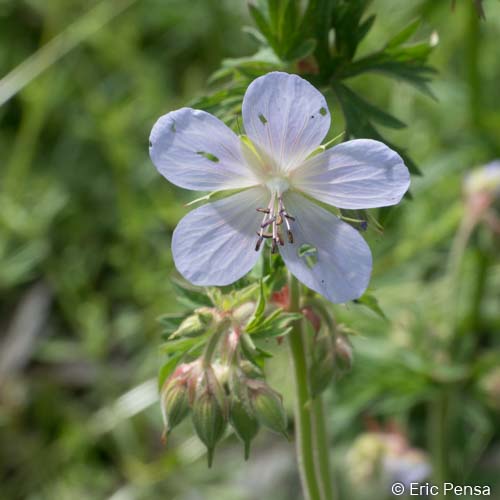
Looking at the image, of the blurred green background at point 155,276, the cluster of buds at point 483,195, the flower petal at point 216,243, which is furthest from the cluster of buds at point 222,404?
the cluster of buds at point 483,195

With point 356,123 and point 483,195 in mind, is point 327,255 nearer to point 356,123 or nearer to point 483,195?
point 356,123

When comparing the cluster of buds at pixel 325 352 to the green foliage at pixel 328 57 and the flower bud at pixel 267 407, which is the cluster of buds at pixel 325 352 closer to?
the flower bud at pixel 267 407

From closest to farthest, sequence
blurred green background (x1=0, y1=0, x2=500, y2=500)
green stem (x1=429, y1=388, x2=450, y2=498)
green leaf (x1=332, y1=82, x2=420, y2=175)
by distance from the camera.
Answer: green leaf (x1=332, y1=82, x2=420, y2=175) < green stem (x1=429, y1=388, x2=450, y2=498) < blurred green background (x1=0, y1=0, x2=500, y2=500)

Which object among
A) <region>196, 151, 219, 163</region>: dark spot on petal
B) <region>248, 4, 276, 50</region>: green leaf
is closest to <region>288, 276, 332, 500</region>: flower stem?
<region>196, 151, 219, 163</region>: dark spot on petal

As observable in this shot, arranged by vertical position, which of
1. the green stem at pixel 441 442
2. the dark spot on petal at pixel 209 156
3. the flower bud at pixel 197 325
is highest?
the dark spot on petal at pixel 209 156

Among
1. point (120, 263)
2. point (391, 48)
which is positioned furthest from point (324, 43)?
point (120, 263)

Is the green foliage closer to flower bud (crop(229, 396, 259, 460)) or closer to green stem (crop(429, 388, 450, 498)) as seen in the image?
flower bud (crop(229, 396, 259, 460))

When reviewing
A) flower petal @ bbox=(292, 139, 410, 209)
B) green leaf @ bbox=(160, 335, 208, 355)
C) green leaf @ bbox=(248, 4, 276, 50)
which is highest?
green leaf @ bbox=(248, 4, 276, 50)

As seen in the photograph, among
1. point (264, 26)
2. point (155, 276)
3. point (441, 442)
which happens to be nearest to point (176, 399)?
point (264, 26)
